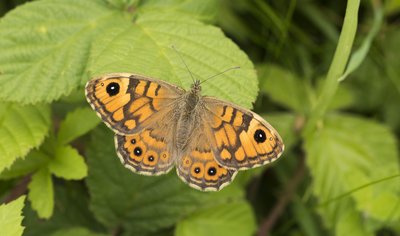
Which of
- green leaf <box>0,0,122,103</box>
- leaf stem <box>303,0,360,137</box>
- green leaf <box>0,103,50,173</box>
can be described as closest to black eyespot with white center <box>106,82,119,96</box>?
green leaf <box>0,0,122,103</box>

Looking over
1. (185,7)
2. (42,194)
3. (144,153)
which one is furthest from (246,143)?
(42,194)

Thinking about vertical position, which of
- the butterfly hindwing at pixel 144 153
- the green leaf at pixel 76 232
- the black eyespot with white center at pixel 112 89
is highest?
the black eyespot with white center at pixel 112 89

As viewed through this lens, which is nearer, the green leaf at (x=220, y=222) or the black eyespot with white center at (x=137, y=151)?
the black eyespot with white center at (x=137, y=151)

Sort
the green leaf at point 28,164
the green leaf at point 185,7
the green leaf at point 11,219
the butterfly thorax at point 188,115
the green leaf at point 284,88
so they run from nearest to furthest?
the green leaf at point 11,219 → the butterfly thorax at point 188,115 → the green leaf at point 28,164 → the green leaf at point 185,7 → the green leaf at point 284,88

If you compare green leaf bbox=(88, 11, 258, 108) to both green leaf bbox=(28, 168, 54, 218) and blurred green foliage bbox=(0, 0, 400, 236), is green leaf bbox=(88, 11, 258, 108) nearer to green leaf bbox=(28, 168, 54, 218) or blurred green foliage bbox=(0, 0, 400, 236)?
blurred green foliage bbox=(0, 0, 400, 236)

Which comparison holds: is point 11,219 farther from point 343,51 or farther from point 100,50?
point 343,51

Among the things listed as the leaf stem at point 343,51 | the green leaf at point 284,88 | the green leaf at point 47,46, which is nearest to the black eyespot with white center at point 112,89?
the green leaf at point 47,46

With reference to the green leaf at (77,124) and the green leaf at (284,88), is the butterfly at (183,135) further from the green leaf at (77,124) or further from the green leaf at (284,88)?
the green leaf at (284,88)
